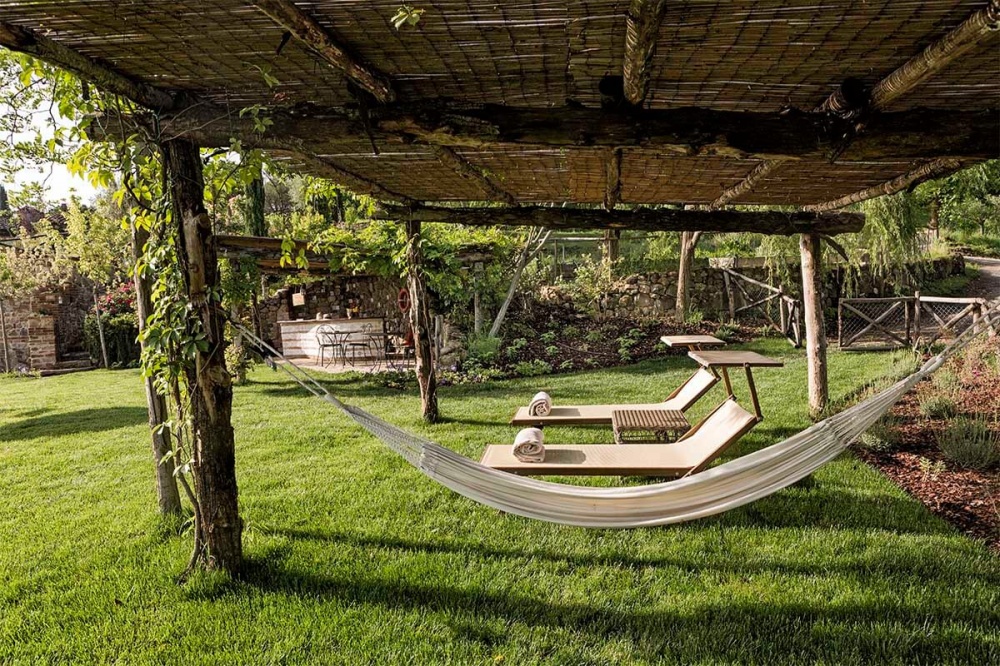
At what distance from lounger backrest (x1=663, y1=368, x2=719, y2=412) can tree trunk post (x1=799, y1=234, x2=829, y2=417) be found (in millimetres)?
1196

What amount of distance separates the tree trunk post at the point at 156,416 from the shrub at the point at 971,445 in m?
4.88

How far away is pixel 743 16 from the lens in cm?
174

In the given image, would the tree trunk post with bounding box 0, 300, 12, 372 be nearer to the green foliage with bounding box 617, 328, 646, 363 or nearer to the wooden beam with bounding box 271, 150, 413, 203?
the wooden beam with bounding box 271, 150, 413, 203

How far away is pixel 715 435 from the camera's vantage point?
3.45 metres

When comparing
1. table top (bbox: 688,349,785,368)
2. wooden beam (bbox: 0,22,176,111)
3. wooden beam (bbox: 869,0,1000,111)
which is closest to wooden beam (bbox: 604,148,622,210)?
wooden beam (bbox: 869,0,1000,111)

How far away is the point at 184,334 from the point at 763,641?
254 cm

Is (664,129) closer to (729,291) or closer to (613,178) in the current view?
(613,178)

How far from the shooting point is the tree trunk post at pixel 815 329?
519 centimetres

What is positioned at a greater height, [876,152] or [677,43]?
[677,43]

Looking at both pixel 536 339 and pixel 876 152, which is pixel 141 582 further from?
pixel 536 339

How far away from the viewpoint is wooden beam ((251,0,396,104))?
1.66 m

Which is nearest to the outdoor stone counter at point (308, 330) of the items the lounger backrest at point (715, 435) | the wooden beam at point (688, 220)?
the wooden beam at point (688, 220)

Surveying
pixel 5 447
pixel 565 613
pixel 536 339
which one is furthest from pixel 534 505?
pixel 536 339

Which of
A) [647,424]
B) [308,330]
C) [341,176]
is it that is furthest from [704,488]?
[308,330]
